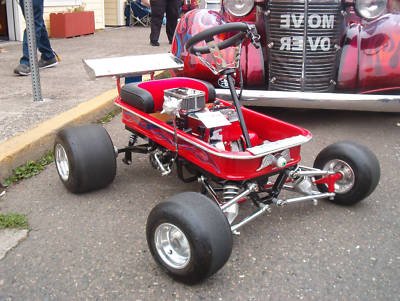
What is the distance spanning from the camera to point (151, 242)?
239cm

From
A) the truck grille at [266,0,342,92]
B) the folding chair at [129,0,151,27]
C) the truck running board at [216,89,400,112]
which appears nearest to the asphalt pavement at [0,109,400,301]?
the truck running board at [216,89,400,112]

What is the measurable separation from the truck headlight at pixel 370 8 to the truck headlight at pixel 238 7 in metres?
0.94

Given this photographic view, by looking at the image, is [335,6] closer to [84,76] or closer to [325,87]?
[325,87]

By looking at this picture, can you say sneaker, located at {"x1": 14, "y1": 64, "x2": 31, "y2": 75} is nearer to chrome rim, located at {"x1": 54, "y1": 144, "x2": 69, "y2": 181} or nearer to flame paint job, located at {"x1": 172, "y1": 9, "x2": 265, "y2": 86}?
flame paint job, located at {"x1": 172, "y1": 9, "x2": 265, "y2": 86}

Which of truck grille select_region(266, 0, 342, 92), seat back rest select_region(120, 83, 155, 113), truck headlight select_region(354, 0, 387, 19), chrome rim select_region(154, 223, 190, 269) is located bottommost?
chrome rim select_region(154, 223, 190, 269)

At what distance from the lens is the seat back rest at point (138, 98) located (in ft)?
10.3

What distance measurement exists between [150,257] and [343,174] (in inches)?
51.1

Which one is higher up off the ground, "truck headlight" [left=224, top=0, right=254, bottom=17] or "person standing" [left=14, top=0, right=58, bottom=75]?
"truck headlight" [left=224, top=0, right=254, bottom=17]

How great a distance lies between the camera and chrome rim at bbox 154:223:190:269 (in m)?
2.33

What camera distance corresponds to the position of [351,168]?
2936 millimetres

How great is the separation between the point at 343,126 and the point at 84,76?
3.37 metres

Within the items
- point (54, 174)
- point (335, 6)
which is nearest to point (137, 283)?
point (54, 174)

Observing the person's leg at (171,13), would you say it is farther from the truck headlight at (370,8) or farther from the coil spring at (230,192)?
the coil spring at (230,192)

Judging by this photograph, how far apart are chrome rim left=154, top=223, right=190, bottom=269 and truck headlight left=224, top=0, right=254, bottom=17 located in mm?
2818
